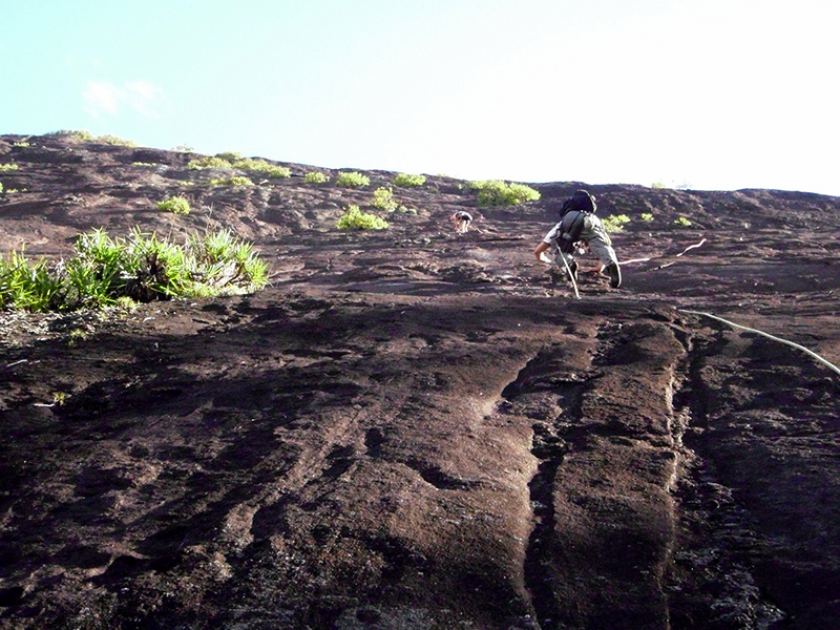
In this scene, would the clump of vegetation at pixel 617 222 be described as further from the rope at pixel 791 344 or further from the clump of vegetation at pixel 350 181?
the rope at pixel 791 344

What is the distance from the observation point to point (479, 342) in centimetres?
488

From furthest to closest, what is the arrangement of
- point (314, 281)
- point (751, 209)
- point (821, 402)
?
point (751, 209), point (314, 281), point (821, 402)

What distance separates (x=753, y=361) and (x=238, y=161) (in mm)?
28532

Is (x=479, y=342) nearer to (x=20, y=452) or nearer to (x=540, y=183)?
(x=20, y=452)

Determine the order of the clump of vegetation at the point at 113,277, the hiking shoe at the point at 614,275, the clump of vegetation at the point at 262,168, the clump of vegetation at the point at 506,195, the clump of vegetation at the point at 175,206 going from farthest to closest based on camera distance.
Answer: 1. the clump of vegetation at the point at 262,168
2. the clump of vegetation at the point at 506,195
3. the clump of vegetation at the point at 175,206
4. the hiking shoe at the point at 614,275
5. the clump of vegetation at the point at 113,277

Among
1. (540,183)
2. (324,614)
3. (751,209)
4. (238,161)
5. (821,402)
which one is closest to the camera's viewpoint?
(324,614)

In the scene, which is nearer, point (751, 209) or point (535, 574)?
point (535, 574)

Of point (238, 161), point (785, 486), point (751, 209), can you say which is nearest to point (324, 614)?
point (785, 486)

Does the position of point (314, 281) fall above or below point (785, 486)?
below

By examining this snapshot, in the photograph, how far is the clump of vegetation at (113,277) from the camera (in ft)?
19.5

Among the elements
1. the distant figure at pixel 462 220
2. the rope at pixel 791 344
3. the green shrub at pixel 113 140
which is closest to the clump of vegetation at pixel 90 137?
the green shrub at pixel 113 140

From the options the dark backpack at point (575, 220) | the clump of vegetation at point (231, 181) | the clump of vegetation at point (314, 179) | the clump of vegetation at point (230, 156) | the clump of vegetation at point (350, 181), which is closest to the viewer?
the dark backpack at point (575, 220)

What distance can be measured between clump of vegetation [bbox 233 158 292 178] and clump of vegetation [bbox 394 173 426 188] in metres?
4.04

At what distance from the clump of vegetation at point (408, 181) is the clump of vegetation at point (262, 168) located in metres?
4.04
